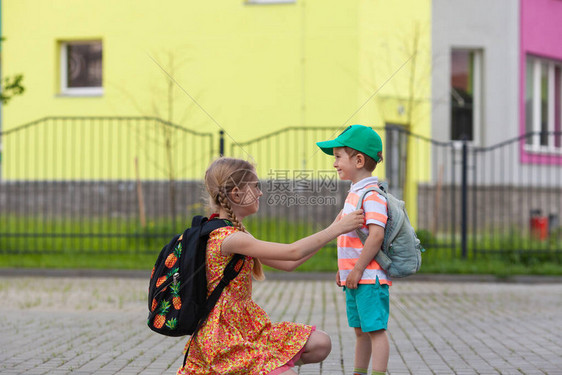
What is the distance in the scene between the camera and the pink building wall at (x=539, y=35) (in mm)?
17625

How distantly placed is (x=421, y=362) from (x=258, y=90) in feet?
37.1

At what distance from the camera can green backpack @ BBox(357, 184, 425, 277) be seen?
3842 millimetres

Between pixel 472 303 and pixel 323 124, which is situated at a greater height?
pixel 323 124

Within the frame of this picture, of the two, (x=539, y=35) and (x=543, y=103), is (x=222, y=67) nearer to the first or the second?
(x=539, y=35)

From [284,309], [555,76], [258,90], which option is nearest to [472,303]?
[284,309]

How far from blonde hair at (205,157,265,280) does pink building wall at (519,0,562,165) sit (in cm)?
1476

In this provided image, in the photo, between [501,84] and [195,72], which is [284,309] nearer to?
[195,72]

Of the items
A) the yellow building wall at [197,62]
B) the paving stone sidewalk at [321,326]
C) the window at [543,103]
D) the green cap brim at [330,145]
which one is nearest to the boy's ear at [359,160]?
the green cap brim at [330,145]

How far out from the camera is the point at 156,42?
1661cm

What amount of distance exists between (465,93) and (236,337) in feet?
50.1

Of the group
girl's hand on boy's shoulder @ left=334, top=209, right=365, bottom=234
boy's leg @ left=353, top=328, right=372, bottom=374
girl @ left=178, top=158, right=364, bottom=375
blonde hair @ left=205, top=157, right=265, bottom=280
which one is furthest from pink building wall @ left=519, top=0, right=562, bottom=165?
blonde hair @ left=205, top=157, right=265, bottom=280

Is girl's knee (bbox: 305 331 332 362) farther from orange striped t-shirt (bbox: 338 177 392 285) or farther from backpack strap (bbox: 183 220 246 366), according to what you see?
backpack strap (bbox: 183 220 246 366)

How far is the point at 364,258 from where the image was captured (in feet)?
12.4

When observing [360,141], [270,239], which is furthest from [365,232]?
[270,239]
